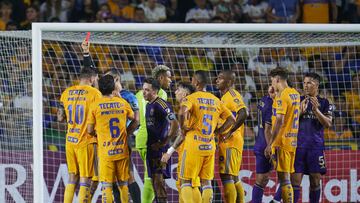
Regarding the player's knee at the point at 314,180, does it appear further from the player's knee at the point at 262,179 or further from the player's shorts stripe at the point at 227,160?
the player's shorts stripe at the point at 227,160

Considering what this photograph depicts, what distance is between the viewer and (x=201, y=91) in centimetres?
1309

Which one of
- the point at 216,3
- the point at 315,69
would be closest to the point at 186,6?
the point at 216,3

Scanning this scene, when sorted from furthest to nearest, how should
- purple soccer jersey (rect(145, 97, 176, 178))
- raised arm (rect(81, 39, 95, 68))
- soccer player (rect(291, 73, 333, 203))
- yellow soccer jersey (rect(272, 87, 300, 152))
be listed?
1. soccer player (rect(291, 73, 333, 203))
2. yellow soccer jersey (rect(272, 87, 300, 152))
3. purple soccer jersey (rect(145, 97, 176, 178))
4. raised arm (rect(81, 39, 95, 68))

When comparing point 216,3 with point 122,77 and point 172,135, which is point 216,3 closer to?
point 122,77

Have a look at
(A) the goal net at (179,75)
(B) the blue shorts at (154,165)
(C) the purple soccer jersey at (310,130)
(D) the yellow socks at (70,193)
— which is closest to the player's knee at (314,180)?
(C) the purple soccer jersey at (310,130)

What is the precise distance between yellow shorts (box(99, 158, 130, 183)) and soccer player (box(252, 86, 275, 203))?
66.5 inches

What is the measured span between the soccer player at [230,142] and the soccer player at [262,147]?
32cm

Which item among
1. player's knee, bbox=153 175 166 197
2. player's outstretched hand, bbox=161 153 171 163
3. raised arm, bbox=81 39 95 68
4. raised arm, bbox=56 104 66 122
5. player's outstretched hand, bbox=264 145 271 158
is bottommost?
player's knee, bbox=153 175 166 197

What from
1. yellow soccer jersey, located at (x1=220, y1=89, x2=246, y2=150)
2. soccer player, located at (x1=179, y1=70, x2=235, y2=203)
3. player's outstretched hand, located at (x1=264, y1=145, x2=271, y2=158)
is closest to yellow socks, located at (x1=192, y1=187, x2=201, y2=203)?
soccer player, located at (x1=179, y1=70, x2=235, y2=203)

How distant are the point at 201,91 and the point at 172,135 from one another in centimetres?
59

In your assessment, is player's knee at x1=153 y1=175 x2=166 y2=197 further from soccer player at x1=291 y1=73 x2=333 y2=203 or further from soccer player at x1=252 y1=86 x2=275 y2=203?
soccer player at x1=291 y1=73 x2=333 y2=203

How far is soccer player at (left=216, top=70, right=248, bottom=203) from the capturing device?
13.7 m

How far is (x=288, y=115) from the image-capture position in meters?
13.7

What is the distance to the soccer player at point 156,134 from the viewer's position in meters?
13.4
